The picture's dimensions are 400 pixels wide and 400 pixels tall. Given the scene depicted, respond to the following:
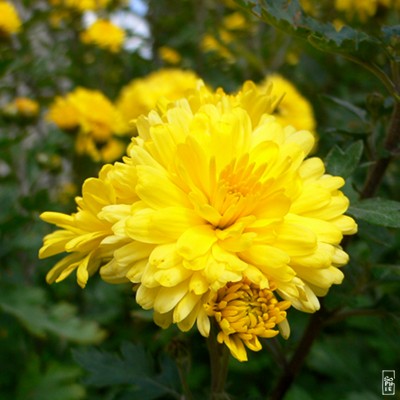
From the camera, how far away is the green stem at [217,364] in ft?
2.43

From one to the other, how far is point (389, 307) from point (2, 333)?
143cm

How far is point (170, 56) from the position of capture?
293 cm

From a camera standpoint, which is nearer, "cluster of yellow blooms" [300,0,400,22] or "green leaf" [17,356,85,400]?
"green leaf" [17,356,85,400]

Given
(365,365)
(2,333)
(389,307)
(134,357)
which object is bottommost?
(2,333)

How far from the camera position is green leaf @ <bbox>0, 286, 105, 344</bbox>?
1543 millimetres

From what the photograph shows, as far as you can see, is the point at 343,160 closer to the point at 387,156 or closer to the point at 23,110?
the point at 387,156

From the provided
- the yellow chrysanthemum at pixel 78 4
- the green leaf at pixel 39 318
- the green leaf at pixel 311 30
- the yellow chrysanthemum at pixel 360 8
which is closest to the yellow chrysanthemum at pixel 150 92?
the green leaf at pixel 39 318

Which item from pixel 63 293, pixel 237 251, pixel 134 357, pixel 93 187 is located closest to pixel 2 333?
pixel 63 293

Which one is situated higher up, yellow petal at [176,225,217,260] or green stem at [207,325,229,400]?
yellow petal at [176,225,217,260]

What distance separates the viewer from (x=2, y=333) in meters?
1.89

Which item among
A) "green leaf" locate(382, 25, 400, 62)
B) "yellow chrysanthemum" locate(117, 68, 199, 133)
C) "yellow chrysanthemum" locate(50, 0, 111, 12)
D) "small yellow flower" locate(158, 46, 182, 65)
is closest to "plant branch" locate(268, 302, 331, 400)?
"green leaf" locate(382, 25, 400, 62)

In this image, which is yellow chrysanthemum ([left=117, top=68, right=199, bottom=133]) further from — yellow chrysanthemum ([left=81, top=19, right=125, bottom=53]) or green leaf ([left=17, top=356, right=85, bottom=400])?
yellow chrysanthemum ([left=81, top=19, right=125, bottom=53])

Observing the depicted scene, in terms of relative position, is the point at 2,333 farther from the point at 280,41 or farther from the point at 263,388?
the point at 280,41

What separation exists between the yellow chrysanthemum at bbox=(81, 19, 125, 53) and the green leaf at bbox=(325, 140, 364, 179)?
231 centimetres
